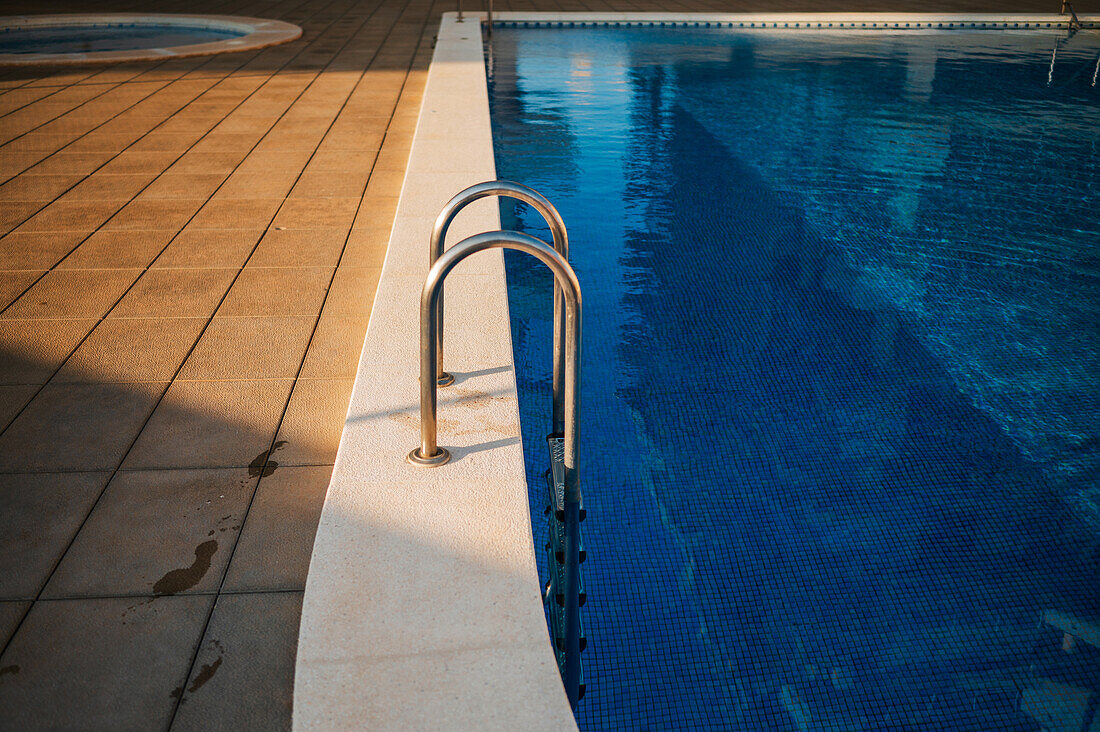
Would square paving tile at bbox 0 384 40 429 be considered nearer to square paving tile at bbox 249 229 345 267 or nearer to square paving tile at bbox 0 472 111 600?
square paving tile at bbox 0 472 111 600

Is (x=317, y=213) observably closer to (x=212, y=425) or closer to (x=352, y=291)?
(x=352, y=291)

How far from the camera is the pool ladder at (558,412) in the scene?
6.10ft

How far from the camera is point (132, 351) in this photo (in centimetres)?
299

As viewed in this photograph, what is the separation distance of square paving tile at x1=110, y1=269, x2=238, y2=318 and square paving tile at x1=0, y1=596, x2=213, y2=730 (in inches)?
65.0

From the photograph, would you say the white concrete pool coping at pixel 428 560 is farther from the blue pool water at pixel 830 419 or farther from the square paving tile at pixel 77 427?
the square paving tile at pixel 77 427

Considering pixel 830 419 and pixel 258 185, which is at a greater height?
pixel 258 185

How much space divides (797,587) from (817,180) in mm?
4188

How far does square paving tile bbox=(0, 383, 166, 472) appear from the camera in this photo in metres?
2.38

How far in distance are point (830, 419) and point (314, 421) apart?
1.91 m

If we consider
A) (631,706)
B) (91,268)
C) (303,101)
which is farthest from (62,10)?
(631,706)

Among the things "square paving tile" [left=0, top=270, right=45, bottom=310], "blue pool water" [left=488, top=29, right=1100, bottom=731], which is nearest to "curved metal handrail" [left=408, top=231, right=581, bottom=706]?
"blue pool water" [left=488, top=29, right=1100, bottom=731]

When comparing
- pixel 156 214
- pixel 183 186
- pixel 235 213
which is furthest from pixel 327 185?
pixel 156 214

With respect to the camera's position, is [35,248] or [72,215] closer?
[35,248]

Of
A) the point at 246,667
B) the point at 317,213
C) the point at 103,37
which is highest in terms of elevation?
the point at 103,37
